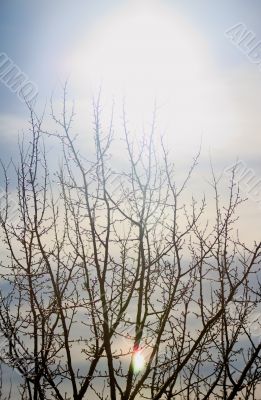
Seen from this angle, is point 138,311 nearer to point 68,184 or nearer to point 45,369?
point 45,369

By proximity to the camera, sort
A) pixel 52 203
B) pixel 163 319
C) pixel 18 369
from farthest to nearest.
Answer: pixel 52 203
pixel 18 369
pixel 163 319

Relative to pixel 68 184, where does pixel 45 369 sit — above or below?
below

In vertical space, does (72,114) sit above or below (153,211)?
above

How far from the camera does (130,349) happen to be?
500cm

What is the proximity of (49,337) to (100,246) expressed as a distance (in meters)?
1.44

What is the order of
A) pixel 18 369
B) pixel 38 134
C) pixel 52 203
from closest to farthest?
pixel 18 369 < pixel 38 134 < pixel 52 203

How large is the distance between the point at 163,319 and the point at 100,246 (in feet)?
4.12

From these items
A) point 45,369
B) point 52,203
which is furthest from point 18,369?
point 52,203

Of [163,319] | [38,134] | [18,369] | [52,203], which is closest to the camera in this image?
[163,319]

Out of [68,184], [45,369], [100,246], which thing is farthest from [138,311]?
[68,184]

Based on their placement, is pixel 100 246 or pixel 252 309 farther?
pixel 252 309

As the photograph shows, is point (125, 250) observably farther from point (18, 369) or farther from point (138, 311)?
point (18, 369)

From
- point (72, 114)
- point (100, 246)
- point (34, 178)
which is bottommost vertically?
point (100, 246)

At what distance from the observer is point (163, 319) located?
480 cm
